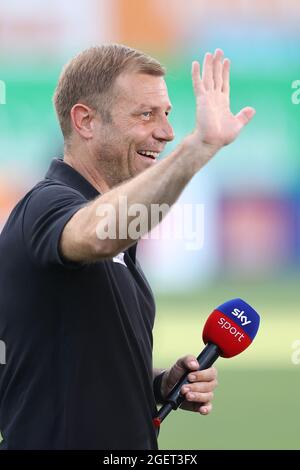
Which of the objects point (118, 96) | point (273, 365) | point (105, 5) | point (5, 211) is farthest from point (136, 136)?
point (105, 5)

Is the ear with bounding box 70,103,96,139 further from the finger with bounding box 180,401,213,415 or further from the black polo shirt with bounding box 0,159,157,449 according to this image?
the finger with bounding box 180,401,213,415

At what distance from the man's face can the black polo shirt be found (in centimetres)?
20

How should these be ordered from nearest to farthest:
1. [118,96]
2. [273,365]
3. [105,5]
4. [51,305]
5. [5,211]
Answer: [51,305], [118,96], [273,365], [5,211], [105,5]

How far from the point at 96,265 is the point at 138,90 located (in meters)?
0.40

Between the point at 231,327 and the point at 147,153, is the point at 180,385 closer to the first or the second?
the point at 231,327

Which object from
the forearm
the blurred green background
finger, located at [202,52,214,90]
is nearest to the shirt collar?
the forearm

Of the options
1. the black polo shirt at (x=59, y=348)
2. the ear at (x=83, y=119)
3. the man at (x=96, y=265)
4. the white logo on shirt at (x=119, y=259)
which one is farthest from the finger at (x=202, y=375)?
the ear at (x=83, y=119)

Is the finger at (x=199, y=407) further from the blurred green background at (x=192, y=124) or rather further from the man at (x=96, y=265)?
the blurred green background at (x=192, y=124)

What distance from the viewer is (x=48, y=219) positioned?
137 cm

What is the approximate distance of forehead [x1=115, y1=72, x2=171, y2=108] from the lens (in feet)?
5.41

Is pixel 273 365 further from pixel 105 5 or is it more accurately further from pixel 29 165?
pixel 105 5

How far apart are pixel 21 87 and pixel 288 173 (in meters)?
2.95

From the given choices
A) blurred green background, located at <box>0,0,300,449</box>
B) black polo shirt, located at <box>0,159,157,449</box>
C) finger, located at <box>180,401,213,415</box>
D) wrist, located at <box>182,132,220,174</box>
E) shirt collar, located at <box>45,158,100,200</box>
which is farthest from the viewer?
blurred green background, located at <box>0,0,300,449</box>
